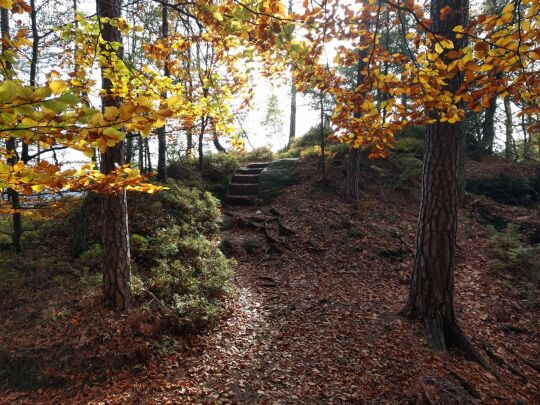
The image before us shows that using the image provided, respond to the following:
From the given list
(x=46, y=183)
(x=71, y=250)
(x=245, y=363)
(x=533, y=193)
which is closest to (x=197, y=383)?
(x=245, y=363)

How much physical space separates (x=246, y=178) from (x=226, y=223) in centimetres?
398

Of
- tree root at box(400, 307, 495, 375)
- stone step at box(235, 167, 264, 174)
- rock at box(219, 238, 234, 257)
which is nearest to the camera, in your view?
tree root at box(400, 307, 495, 375)

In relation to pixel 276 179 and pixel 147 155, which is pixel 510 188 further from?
pixel 147 155

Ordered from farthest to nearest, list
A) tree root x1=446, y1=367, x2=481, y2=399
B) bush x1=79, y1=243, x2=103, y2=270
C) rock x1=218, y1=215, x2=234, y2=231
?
rock x1=218, y1=215, x2=234, y2=231 < bush x1=79, y1=243, x2=103, y2=270 < tree root x1=446, y1=367, x2=481, y2=399

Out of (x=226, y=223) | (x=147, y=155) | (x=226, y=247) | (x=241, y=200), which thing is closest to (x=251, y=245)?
(x=226, y=247)

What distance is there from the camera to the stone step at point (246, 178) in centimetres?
1447

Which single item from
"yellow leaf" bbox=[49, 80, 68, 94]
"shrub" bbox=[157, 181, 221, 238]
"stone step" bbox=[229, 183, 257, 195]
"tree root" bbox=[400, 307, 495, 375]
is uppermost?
"yellow leaf" bbox=[49, 80, 68, 94]

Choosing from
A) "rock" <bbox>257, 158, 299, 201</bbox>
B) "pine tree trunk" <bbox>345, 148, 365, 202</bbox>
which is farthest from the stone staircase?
"pine tree trunk" <bbox>345, 148, 365, 202</bbox>

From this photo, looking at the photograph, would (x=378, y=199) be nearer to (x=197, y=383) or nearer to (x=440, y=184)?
(x=440, y=184)

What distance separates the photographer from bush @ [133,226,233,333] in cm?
557

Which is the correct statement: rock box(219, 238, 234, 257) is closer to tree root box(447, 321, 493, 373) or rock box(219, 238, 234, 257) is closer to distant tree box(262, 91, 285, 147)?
tree root box(447, 321, 493, 373)

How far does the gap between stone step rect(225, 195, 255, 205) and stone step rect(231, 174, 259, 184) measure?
1.07 m

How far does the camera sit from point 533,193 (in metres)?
13.6

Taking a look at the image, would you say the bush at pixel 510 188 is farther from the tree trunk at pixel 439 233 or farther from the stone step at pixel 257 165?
→ the tree trunk at pixel 439 233
